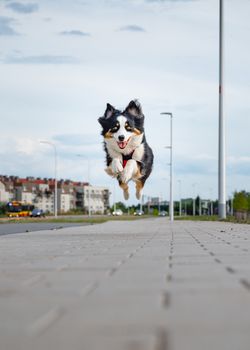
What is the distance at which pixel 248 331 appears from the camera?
4.54m

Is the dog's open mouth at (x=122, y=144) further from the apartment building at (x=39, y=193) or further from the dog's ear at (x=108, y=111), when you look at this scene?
the apartment building at (x=39, y=193)

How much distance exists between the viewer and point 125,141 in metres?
24.3

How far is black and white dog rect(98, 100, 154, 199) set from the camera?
2430cm

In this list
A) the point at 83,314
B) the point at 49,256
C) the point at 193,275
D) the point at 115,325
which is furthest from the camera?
the point at 49,256

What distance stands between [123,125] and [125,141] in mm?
569

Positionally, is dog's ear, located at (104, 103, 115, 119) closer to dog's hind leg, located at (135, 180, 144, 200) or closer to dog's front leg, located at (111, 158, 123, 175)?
dog's front leg, located at (111, 158, 123, 175)

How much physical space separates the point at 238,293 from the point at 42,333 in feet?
8.19

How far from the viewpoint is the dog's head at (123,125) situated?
24280 mm

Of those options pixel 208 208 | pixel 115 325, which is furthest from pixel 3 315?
pixel 208 208

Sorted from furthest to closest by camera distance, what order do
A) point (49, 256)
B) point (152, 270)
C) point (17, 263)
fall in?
point (49, 256), point (17, 263), point (152, 270)

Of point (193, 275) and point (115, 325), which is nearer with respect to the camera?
point (115, 325)

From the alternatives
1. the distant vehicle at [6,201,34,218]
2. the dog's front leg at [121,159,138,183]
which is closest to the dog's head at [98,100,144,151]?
the dog's front leg at [121,159,138,183]

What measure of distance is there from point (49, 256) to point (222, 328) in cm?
770

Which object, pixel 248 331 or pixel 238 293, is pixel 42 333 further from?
pixel 238 293
